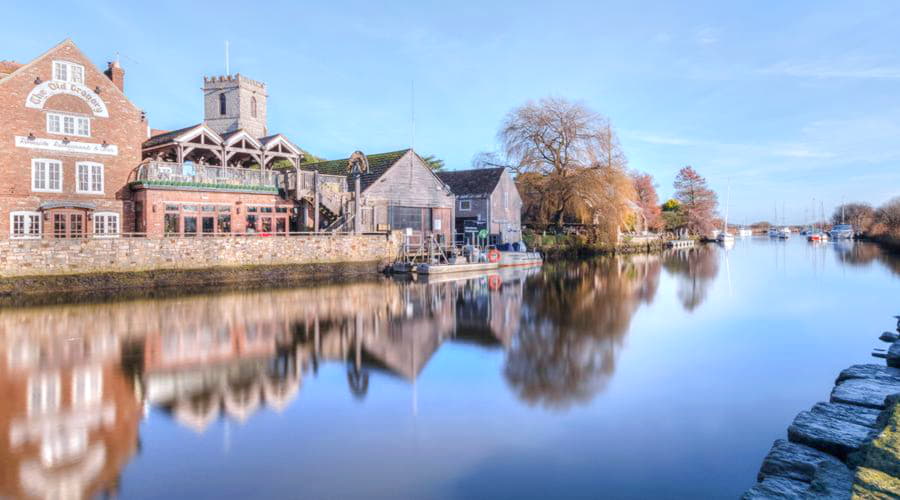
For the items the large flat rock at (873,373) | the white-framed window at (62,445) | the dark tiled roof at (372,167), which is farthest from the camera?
the dark tiled roof at (372,167)

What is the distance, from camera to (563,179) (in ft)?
151

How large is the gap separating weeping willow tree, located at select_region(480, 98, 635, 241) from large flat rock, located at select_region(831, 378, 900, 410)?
38065mm

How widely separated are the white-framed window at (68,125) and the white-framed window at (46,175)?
1.34 m

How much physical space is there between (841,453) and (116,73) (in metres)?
31.4

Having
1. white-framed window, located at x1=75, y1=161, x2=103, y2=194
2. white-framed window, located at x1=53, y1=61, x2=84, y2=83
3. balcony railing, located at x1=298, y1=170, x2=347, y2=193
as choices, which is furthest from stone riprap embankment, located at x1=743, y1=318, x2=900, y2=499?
white-framed window, located at x1=53, y1=61, x2=84, y2=83

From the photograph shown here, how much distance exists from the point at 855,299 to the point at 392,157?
24033 millimetres

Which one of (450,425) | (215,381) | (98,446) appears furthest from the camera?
(215,381)

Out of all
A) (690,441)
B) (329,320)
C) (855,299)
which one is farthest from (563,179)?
(690,441)

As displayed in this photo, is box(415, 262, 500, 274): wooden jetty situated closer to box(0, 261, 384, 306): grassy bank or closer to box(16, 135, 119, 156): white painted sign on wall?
box(0, 261, 384, 306): grassy bank

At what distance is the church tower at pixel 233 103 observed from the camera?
168 feet

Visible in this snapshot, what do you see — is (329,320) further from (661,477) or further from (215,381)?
(661,477)

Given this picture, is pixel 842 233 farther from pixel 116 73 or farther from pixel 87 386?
pixel 87 386

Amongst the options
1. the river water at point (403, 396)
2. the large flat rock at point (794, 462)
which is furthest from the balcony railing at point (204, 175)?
the large flat rock at point (794, 462)

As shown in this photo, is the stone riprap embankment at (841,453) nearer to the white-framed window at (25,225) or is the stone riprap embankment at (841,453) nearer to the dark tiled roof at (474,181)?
the white-framed window at (25,225)
